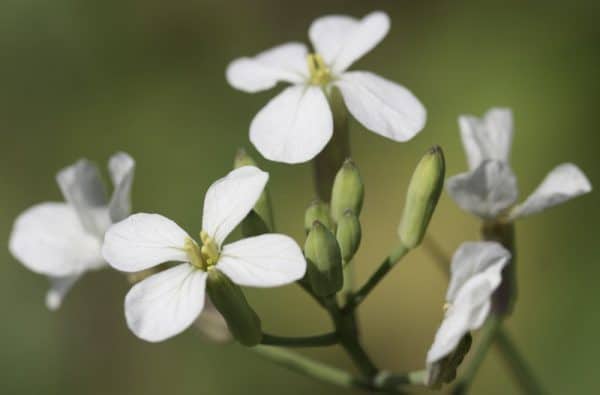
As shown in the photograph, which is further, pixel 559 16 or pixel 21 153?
pixel 21 153

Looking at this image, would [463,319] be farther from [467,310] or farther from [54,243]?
[54,243]

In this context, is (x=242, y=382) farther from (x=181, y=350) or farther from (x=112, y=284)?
(x=112, y=284)

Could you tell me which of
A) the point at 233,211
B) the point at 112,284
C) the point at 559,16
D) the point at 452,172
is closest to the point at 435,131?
the point at 452,172

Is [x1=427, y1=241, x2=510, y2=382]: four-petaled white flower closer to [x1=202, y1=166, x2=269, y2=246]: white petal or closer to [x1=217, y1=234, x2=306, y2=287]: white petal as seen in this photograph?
[x1=217, y1=234, x2=306, y2=287]: white petal

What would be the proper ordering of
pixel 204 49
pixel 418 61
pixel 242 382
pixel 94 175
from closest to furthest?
pixel 94 175 → pixel 242 382 → pixel 418 61 → pixel 204 49

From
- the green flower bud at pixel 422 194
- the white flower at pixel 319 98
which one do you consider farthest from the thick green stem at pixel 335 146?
the green flower bud at pixel 422 194

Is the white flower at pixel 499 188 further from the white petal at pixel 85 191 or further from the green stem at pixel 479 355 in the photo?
the white petal at pixel 85 191

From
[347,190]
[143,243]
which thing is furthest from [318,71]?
[143,243]
